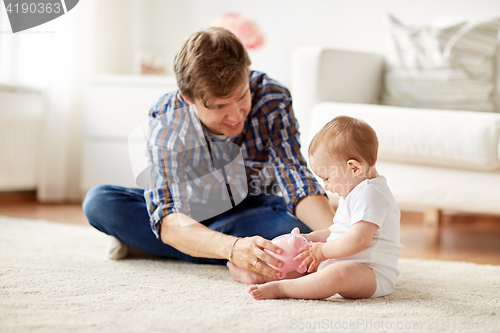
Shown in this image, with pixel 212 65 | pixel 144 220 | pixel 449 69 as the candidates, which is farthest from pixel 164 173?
pixel 449 69

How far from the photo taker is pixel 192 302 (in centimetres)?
90

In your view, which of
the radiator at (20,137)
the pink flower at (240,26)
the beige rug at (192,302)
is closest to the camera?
the beige rug at (192,302)

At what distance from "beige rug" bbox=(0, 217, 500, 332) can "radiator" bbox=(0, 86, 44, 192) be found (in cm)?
126

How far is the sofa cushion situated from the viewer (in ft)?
5.07

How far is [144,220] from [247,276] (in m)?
0.33

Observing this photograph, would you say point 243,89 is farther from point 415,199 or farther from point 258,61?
point 258,61

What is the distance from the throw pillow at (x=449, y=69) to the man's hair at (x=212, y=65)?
4.06ft

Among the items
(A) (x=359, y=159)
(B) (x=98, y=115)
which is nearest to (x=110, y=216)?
(A) (x=359, y=159)

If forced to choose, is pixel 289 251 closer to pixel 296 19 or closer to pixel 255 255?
pixel 255 255

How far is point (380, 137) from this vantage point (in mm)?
1682

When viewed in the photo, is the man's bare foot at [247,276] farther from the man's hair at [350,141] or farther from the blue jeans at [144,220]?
the man's hair at [350,141]

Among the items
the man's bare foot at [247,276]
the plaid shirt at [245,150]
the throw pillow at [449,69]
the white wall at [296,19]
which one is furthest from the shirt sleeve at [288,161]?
the white wall at [296,19]

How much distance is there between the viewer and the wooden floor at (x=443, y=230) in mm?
1616

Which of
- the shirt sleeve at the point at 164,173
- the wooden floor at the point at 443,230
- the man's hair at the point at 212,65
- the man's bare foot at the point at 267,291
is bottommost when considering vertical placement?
the wooden floor at the point at 443,230
